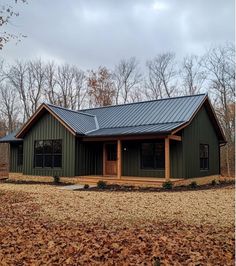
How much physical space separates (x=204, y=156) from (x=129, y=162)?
15.8ft

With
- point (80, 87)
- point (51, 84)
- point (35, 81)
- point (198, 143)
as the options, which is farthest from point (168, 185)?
point (35, 81)

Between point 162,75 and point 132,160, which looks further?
point 162,75

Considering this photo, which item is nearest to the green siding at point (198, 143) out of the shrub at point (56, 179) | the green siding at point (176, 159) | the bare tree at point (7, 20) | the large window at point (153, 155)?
the green siding at point (176, 159)

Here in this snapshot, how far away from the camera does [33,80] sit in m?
38.6

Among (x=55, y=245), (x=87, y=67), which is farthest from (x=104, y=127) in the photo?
(x=87, y=67)

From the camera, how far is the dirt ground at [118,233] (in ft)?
15.5

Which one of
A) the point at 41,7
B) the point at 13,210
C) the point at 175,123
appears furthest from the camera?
the point at 175,123

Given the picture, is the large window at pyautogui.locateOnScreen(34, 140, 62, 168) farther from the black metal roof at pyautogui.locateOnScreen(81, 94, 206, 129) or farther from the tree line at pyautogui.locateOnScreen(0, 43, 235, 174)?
the tree line at pyautogui.locateOnScreen(0, 43, 235, 174)

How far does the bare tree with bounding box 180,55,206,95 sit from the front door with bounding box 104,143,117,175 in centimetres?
1962

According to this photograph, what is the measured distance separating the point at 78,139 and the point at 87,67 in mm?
23590

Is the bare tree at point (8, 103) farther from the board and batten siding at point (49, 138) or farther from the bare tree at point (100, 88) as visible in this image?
the board and batten siding at point (49, 138)

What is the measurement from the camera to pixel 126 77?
130ft

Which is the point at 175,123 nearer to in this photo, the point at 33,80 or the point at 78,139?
the point at 78,139

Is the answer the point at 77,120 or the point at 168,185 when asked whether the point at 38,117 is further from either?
the point at 168,185
